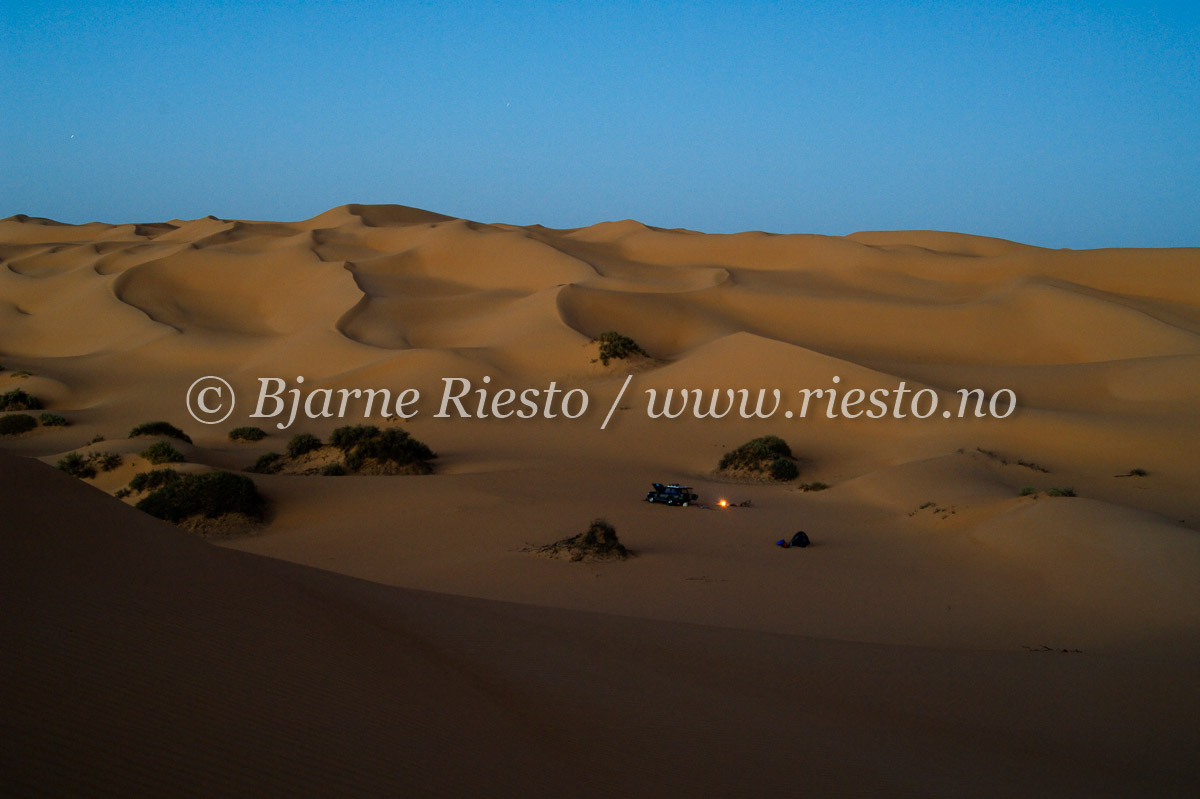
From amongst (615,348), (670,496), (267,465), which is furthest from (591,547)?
(615,348)

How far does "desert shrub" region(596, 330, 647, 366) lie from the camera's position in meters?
28.4

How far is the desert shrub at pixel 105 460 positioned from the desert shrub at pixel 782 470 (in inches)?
507

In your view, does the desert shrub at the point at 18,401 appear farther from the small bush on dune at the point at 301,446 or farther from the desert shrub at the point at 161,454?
the desert shrub at the point at 161,454

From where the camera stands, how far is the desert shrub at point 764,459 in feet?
59.1

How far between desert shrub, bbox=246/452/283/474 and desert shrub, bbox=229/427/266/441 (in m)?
3.21

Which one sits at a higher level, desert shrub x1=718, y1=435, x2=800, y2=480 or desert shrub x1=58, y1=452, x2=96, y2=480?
desert shrub x1=718, y1=435, x2=800, y2=480

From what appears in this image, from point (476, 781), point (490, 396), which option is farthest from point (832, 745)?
point (490, 396)

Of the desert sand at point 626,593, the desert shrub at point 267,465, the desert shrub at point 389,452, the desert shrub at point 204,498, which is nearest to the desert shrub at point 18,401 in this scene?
the desert sand at point 626,593

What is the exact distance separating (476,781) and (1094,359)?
107ft

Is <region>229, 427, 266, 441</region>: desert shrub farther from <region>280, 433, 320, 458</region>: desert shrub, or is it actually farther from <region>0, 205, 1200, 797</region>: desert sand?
<region>280, 433, 320, 458</region>: desert shrub

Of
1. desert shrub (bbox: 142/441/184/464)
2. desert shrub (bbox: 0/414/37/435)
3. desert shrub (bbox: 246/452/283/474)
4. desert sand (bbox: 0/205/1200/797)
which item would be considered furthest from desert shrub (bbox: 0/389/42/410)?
desert shrub (bbox: 142/441/184/464)

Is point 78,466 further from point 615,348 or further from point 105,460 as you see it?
point 615,348

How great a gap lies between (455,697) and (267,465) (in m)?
14.6

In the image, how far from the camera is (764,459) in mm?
18391
